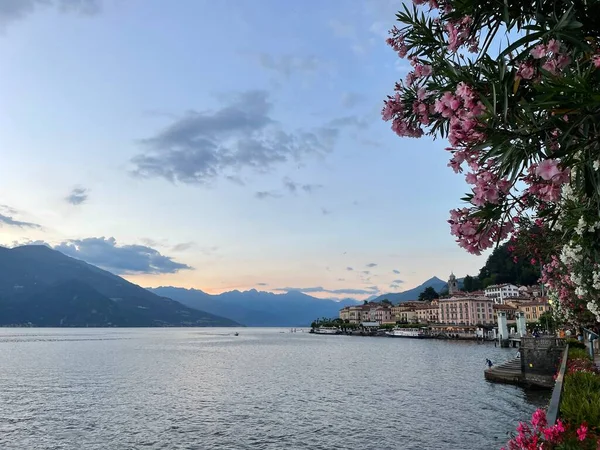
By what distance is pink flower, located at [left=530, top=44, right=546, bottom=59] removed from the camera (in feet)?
15.7

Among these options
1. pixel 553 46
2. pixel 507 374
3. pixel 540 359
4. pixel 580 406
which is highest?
pixel 553 46

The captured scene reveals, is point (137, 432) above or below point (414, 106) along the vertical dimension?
below

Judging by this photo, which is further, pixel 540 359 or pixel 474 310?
pixel 474 310

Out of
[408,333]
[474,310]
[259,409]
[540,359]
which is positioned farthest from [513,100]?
[474,310]

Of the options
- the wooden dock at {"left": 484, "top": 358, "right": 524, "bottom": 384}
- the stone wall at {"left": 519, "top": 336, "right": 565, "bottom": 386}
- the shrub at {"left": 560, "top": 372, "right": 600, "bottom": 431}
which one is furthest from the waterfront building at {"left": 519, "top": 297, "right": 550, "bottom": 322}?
the shrub at {"left": 560, "top": 372, "right": 600, "bottom": 431}

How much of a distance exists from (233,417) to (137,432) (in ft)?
22.3

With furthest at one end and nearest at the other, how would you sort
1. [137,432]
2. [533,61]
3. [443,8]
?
[137,432] → [443,8] → [533,61]

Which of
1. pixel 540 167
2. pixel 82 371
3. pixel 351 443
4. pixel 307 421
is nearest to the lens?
pixel 540 167

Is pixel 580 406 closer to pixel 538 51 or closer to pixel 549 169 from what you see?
pixel 549 169

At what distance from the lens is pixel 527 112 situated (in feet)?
14.8

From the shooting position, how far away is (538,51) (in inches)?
190

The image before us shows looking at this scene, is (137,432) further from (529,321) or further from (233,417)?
(529,321)

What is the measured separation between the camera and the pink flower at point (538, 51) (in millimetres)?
4777

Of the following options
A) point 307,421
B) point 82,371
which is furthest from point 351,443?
point 82,371
